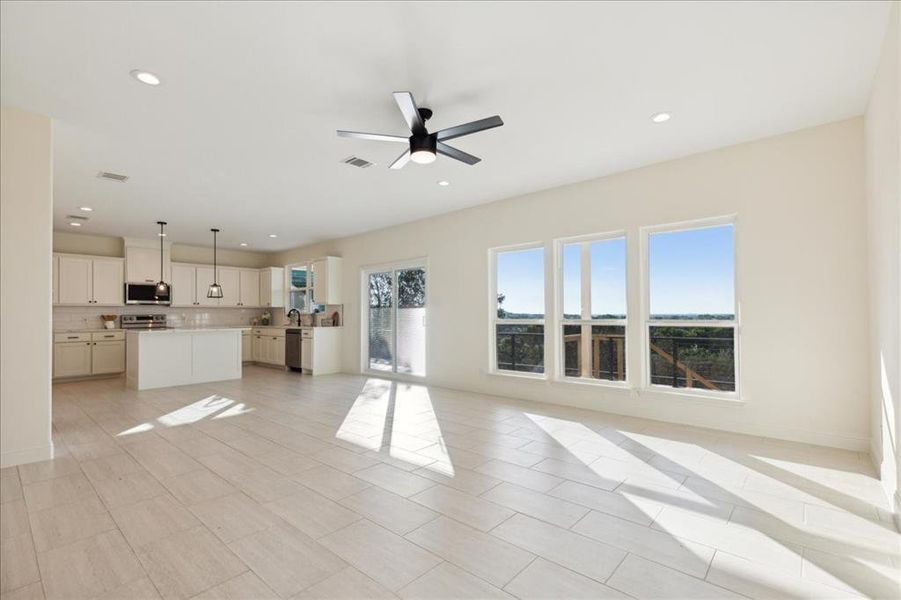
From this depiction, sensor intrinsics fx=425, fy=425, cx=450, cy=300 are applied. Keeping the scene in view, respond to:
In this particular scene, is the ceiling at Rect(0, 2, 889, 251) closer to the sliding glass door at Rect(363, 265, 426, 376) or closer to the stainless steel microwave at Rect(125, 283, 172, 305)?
the sliding glass door at Rect(363, 265, 426, 376)

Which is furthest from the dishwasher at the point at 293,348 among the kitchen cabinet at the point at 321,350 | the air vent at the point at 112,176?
the air vent at the point at 112,176

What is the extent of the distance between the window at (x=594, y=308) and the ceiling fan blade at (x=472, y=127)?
2.72 metres

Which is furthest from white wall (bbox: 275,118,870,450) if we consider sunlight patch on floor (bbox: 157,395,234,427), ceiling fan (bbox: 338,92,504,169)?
sunlight patch on floor (bbox: 157,395,234,427)

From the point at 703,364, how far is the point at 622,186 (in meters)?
2.16

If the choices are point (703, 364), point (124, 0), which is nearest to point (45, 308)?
point (124, 0)

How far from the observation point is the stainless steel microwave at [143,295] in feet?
28.2

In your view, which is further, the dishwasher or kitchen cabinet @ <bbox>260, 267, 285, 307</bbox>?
kitchen cabinet @ <bbox>260, 267, 285, 307</bbox>

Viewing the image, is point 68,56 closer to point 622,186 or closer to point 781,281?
point 622,186

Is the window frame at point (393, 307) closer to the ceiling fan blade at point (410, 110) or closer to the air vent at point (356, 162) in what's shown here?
the air vent at point (356, 162)

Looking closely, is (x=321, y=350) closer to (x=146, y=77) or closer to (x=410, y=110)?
(x=146, y=77)

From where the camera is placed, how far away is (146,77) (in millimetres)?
2922

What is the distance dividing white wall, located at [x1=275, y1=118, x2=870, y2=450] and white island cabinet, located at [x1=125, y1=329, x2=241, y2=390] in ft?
17.6

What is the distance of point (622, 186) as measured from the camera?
494 centimetres

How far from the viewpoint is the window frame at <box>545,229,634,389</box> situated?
4.92 m
